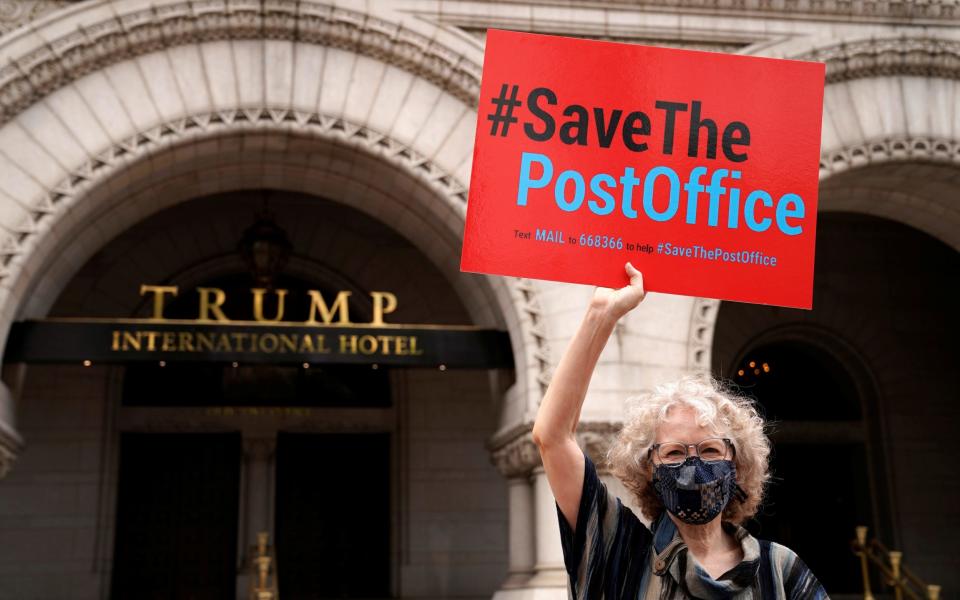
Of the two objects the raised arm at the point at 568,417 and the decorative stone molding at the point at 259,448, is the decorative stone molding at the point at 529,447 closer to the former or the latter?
the decorative stone molding at the point at 259,448

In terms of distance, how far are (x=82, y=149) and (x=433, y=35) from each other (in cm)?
333

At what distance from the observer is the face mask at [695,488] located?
2.95 metres

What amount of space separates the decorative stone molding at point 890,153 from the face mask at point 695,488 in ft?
27.6

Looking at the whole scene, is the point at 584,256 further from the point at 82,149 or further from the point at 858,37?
the point at 858,37

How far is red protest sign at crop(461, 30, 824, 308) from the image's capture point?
3.68 metres

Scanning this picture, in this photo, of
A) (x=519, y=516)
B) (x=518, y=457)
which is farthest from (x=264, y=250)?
(x=519, y=516)

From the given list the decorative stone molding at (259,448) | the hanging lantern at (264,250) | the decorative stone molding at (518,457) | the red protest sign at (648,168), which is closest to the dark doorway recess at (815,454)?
the decorative stone molding at (518,457)

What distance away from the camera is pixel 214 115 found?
9.89m

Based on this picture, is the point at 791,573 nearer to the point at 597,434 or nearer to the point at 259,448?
the point at 597,434

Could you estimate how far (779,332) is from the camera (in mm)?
15695

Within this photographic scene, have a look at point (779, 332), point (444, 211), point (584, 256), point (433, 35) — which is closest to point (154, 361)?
point (444, 211)

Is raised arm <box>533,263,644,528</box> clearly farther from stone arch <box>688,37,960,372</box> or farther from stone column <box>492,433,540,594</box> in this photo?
stone arch <box>688,37,960,372</box>

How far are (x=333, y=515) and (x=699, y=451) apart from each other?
1165 cm

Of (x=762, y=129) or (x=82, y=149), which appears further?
(x=82, y=149)
